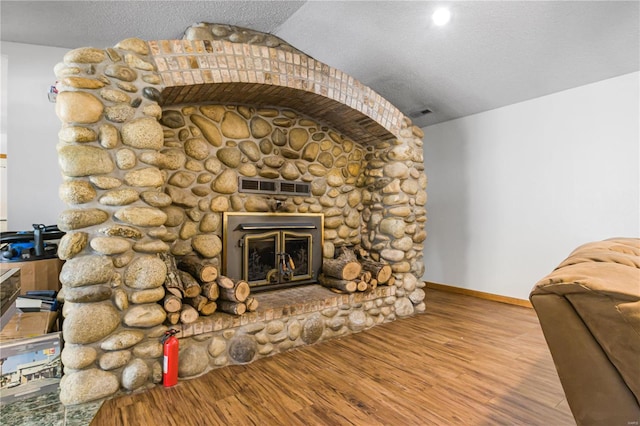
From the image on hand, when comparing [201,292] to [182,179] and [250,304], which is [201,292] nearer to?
[250,304]

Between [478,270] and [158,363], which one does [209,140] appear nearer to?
[158,363]

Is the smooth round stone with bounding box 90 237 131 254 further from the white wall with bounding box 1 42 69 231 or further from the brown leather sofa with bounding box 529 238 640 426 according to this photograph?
the brown leather sofa with bounding box 529 238 640 426

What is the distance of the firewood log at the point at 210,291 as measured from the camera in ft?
7.95

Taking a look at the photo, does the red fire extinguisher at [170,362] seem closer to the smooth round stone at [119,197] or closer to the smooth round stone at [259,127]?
the smooth round stone at [119,197]

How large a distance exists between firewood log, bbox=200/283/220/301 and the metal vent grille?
3.22ft

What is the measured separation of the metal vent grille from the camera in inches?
122

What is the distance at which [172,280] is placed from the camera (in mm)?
2314

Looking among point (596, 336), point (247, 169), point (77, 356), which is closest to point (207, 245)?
point (247, 169)

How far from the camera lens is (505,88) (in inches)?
149

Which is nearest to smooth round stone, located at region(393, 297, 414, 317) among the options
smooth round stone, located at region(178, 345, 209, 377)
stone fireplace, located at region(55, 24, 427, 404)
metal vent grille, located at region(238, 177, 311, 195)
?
stone fireplace, located at region(55, 24, 427, 404)

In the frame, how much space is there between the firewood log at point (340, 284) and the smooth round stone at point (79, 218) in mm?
2058

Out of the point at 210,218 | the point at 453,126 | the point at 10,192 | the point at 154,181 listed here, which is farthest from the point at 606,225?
the point at 10,192

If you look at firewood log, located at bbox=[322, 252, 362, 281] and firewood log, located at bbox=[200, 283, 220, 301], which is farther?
firewood log, located at bbox=[322, 252, 362, 281]

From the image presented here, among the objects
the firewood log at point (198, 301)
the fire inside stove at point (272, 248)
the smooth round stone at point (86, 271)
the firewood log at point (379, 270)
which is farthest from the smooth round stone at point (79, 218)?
the firewood log at point (379, 270)
